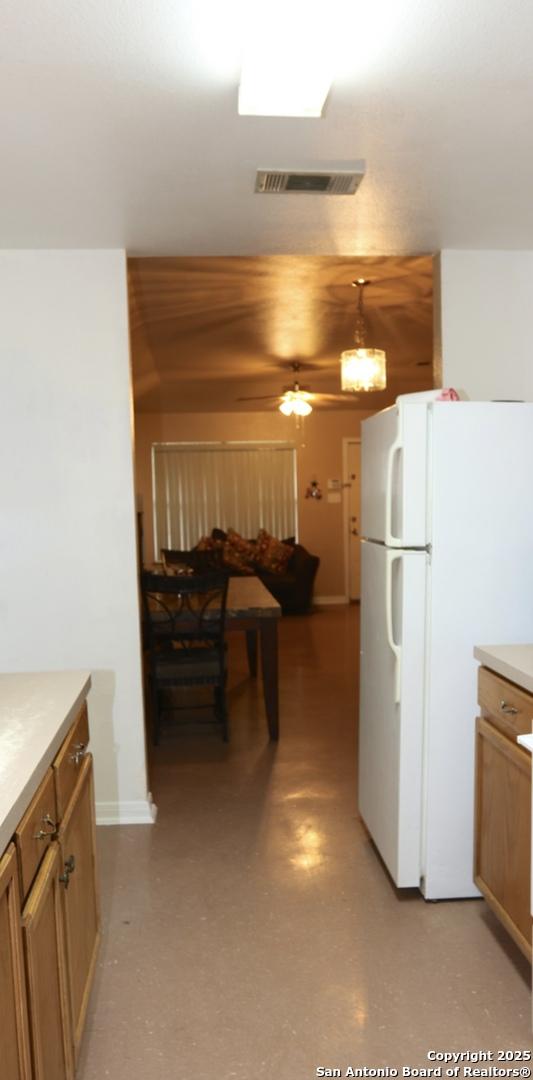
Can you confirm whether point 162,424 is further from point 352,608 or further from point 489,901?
point 489,901

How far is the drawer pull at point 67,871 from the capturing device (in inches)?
59.9

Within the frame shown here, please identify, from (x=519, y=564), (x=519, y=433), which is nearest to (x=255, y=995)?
(x=519, y=564)

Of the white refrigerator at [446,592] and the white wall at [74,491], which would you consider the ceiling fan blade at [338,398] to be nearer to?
the white wall at [74,491]

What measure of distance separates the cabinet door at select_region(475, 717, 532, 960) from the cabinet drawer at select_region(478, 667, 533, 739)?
1.5 inches

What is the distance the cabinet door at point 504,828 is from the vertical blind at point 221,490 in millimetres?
6544

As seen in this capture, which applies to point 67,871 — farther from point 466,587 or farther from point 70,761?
Answer: point 466,587

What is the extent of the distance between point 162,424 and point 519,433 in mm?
6653

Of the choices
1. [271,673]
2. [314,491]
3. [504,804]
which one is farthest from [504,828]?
[314,491]

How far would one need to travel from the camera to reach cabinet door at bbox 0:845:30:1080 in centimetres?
109

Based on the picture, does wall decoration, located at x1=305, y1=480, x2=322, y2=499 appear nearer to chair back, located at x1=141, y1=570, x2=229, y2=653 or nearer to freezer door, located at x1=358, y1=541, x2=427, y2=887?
chair back, located at x1=141, y1=570, x2=229, y2=653

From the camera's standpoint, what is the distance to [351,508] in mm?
8711

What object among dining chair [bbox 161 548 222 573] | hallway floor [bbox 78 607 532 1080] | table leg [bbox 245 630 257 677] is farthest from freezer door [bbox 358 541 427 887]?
dining chair [bbox 161 548 222 573]

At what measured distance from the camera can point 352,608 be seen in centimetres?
850

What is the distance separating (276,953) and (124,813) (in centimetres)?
110
